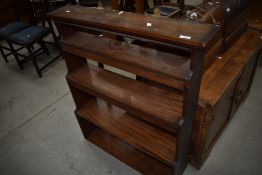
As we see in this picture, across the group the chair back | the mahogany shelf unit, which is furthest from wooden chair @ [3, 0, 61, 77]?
the mahogany shelf unit

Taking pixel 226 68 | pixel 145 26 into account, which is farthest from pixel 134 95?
pixel 226 68

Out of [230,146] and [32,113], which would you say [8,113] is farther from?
[230,146]

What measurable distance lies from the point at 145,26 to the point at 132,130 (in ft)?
2.71

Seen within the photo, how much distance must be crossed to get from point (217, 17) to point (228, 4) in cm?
15

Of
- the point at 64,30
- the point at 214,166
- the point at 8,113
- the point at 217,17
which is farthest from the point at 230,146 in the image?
the point at 8,113

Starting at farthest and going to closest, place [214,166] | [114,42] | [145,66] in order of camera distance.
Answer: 1. [214,166]
2. [114,42]
3. [145,66]

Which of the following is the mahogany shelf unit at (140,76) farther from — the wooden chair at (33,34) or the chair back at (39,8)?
the chair back at (39,8)

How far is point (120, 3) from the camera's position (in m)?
2.06

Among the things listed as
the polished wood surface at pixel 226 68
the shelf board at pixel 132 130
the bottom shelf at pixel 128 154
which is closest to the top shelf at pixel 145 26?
the polished wood surface at pixel 226 68

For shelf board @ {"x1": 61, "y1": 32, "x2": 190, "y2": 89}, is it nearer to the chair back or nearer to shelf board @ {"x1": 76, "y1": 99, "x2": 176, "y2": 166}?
shelf board @ {"x1": 76, "y1": 99, "x2": 176, "y2": 166}

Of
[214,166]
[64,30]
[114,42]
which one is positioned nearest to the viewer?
[114,42]

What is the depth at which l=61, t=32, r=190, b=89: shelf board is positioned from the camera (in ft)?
3.42

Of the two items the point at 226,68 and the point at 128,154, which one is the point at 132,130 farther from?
the point at 226,68

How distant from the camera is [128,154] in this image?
71.6 inches
